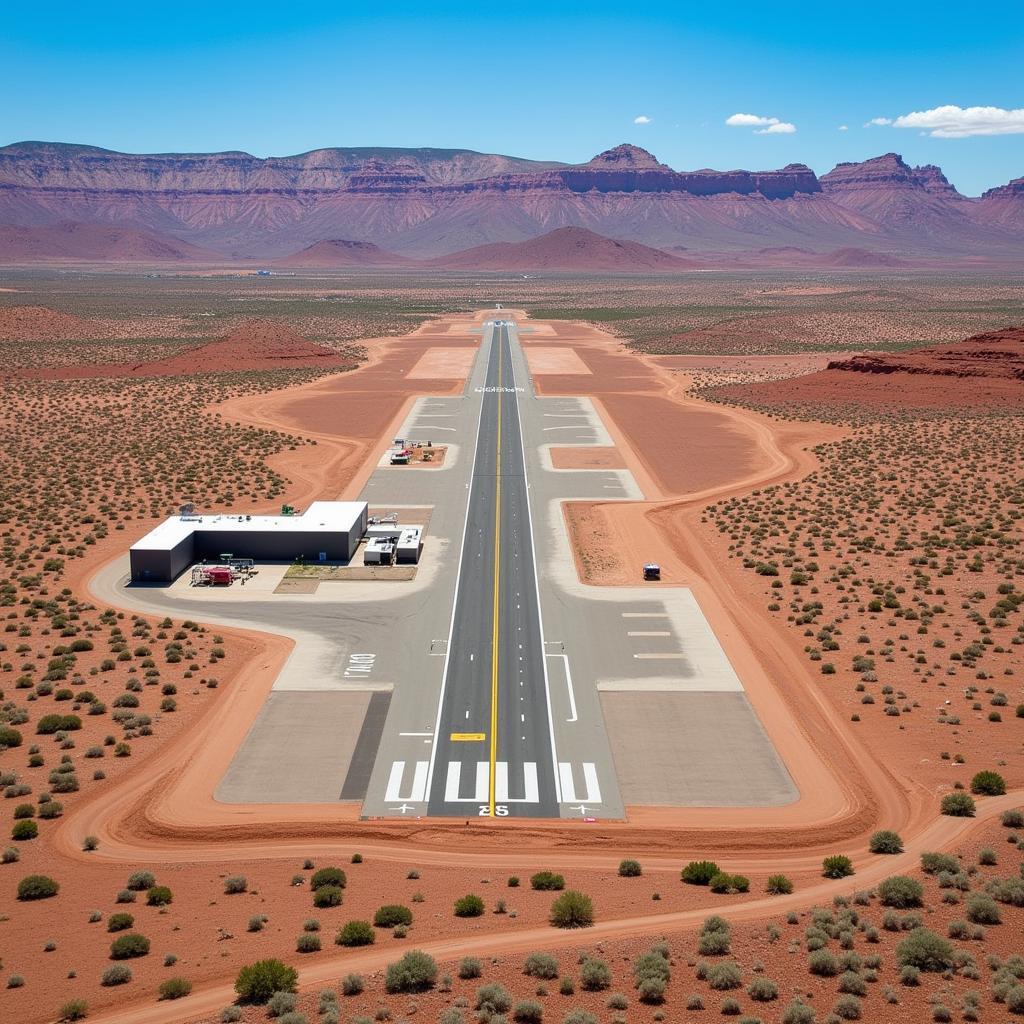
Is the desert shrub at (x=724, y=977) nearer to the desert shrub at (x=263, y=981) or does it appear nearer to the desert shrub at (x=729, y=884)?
the desert shrub at (x=729, y=884)

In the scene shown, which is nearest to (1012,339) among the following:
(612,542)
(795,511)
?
(795,511)

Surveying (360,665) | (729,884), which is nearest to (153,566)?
(360,665)

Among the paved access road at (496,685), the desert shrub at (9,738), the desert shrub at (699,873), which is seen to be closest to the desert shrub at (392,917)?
the desert shrub at (699,873)

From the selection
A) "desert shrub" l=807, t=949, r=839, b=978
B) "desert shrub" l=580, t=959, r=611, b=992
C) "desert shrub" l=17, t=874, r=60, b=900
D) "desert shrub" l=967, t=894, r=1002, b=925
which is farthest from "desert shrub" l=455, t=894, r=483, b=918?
"desert shrub" l=967, t=894, r=1002, b=925

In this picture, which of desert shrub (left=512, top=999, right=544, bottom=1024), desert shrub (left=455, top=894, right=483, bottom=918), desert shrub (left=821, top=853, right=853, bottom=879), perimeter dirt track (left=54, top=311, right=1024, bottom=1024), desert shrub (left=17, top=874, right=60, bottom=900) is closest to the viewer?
desert shrub (left=512, top=999, right=544, bottom=1024)

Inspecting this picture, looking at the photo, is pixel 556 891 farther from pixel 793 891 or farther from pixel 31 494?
pixel 31 494

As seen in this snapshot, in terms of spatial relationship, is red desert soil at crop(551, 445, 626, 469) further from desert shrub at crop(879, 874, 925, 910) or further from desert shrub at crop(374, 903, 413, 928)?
desert shrub at crop(374, 903, 413, 928)
